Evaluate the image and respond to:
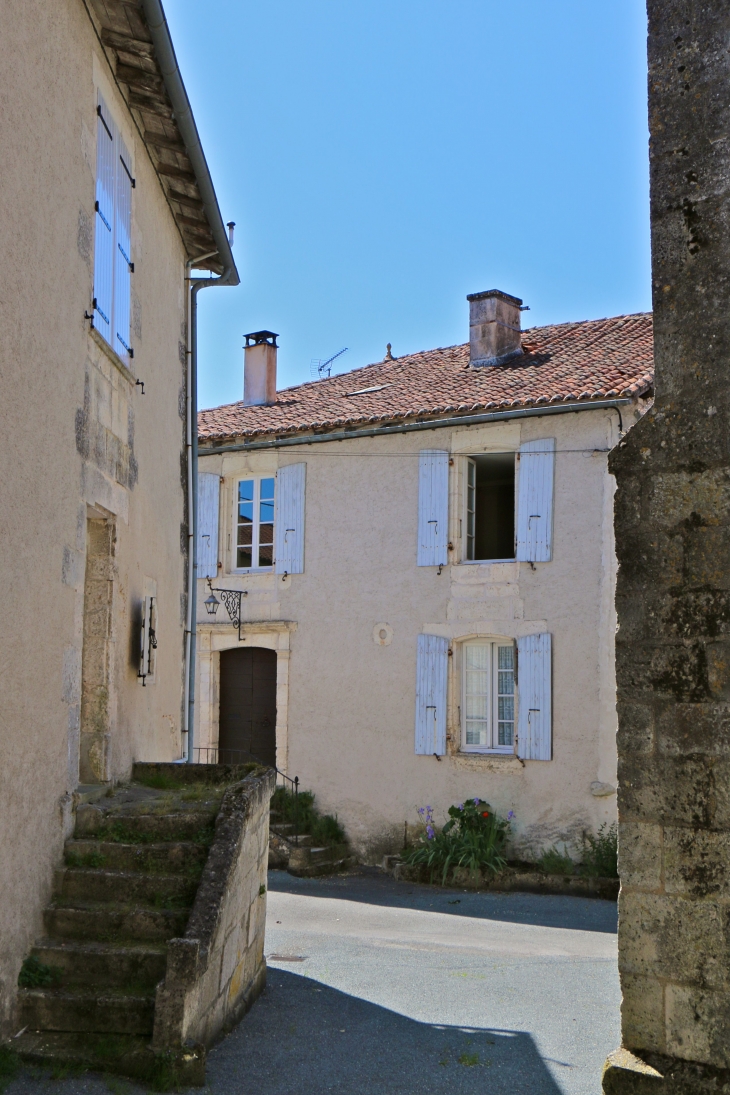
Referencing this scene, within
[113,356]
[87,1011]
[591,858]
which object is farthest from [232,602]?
[87,1011]

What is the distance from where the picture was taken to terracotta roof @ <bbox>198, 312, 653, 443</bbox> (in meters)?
13.8

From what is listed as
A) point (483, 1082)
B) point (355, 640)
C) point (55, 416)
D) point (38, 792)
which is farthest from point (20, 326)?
point (355, 640)

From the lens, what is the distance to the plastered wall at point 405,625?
13.2m

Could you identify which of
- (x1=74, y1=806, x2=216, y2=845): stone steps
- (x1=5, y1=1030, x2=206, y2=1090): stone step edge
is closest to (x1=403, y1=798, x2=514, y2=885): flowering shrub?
(x1=74, y1=806, x2=216, y2=845): stone steps

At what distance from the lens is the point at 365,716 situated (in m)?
14.7

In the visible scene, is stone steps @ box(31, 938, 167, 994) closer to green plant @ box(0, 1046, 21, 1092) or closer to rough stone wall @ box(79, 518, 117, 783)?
green plant @ box(0, 1046, 21, 1092)

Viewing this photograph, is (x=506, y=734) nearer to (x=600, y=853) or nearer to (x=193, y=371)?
(x=600, y=853)

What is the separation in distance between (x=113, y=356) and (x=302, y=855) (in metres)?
7.95

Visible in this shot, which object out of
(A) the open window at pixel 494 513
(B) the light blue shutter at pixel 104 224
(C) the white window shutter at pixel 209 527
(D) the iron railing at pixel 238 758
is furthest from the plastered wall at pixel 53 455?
(C) the white window shutter at pixel 209 527

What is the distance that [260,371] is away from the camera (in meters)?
17.6

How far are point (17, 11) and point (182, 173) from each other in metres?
3.27

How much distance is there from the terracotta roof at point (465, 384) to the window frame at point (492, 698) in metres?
2.79

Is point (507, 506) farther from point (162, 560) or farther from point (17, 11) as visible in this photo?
point (17, 11)

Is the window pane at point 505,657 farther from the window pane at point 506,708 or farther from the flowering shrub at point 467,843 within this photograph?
the flowering shrub at point 467,843
